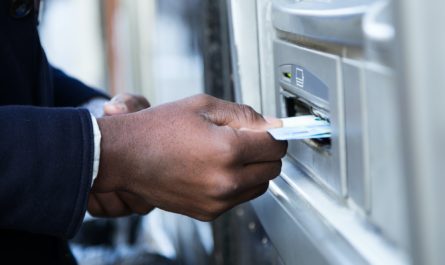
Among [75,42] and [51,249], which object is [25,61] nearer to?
[51,249]

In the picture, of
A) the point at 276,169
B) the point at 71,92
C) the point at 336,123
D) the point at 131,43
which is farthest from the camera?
the point at 131,43

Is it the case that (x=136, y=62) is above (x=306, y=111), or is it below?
below

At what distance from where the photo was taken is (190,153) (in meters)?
1.25

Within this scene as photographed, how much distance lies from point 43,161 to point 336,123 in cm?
46

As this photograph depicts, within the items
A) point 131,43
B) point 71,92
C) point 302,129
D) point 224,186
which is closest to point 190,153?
point 224,186

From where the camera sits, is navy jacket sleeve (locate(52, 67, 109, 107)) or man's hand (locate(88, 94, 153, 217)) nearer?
man's hand (locate(88, 94, 153, 217))

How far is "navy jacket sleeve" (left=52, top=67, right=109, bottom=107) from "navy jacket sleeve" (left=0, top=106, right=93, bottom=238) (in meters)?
0.81

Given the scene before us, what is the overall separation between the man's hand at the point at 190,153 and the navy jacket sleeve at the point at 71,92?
82cm

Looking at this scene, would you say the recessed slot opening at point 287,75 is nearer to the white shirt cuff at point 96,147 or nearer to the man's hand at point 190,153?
the man's hand at point 190,153

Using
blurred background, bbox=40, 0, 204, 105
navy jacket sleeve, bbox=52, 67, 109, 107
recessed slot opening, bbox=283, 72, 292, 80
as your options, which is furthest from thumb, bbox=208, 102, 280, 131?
blurred background, bbox=40, 0, 204, 105

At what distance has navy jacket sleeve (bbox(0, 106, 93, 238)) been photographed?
125cm

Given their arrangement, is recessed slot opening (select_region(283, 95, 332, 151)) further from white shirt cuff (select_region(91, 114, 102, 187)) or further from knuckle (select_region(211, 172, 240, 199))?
white shirt cuff (select_region(91, 114, 102, 187))

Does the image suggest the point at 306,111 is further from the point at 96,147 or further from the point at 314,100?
the point at 96,147

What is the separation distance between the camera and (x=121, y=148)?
49.7 inches
